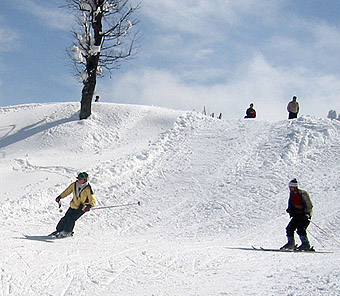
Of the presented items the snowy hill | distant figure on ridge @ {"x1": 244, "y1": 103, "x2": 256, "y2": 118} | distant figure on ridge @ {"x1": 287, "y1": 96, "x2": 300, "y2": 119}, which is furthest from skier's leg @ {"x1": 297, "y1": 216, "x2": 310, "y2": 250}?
distant figure on ridge @ {"x1": 244, "y1": 103, "x2": 256, "y2": 118}

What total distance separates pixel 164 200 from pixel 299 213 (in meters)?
5.36

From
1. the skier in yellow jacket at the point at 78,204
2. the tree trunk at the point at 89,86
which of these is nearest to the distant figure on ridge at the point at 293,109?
the tree trunk at the point at 89,86

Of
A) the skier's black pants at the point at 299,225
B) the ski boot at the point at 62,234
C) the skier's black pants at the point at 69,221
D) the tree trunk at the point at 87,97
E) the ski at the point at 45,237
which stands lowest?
the ski at the point at 45,237

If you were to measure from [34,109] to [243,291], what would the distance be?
20904 mm

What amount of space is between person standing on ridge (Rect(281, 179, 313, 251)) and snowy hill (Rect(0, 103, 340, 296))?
80cm

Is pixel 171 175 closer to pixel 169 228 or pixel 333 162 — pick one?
pixel 169 228

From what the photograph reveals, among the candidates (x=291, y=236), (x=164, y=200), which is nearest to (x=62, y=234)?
(x=164, y=200)

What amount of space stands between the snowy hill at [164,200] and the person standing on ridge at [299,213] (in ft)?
2.61

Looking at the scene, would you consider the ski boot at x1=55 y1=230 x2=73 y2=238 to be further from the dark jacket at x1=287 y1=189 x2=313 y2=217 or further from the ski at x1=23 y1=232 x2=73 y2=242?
the dark jacket at x1=287 y1=189 x2=313 y2=217

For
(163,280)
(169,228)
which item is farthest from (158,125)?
(163,280)

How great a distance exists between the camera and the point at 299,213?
9344 mm

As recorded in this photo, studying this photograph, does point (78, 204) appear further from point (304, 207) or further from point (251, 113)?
point (251, 113)

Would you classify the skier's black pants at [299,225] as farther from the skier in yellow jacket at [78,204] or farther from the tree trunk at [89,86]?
the tree trunk at [89,86]

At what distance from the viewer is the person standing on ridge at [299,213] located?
922 cm
